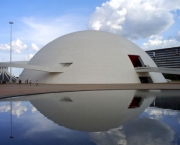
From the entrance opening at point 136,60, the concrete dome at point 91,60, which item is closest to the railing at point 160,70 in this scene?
the concrete dome at point 91,60

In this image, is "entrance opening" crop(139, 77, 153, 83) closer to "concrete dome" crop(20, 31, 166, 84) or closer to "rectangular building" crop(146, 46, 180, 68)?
"concrete dome" crop(20, 31, 166, 84)

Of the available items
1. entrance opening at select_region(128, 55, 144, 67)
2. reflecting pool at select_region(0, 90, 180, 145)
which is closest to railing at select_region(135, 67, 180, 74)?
entrance opening at select_region(128, 55, 144, 67)

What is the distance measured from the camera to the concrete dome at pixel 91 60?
35.7m

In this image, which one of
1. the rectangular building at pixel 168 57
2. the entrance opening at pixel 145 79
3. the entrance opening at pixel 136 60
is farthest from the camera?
the rectangular building at pixel 168 57

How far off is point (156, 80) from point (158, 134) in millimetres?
35919

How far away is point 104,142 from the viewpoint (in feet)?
16.0

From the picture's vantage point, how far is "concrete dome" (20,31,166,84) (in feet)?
117

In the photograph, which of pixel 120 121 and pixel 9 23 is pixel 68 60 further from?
pixel 120 121

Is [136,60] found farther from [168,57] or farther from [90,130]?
[168,57]

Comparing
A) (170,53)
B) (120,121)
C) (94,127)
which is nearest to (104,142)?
(94,127)

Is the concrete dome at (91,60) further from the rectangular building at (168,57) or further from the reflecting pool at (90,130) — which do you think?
the rectangular building at (168,57)

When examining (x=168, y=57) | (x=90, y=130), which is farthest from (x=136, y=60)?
(x=168, y=57)

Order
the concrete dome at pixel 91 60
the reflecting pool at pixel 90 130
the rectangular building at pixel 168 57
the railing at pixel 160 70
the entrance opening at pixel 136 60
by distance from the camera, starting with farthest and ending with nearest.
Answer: the rectangular building at pixel 168 57 < the entrance opening at pixel 136 60 < the concrete dome at pixel 91 60 < the railing at pixel 160 70 < the reflecting pool at pixel 90 130

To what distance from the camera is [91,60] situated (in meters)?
37.0
